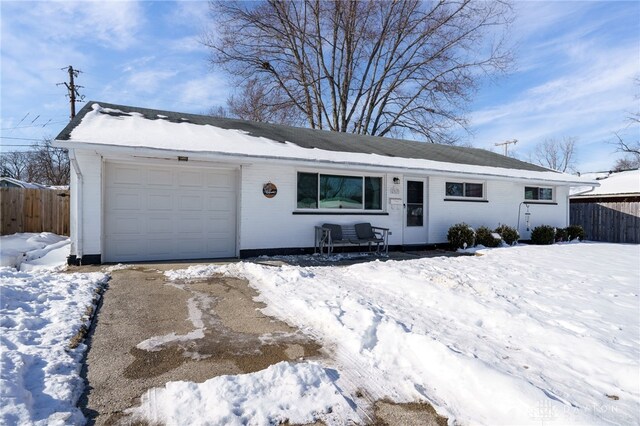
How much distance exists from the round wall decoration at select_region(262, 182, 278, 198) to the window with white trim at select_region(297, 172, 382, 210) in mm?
721

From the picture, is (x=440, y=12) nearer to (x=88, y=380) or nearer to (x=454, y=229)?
(x=454, y=229)

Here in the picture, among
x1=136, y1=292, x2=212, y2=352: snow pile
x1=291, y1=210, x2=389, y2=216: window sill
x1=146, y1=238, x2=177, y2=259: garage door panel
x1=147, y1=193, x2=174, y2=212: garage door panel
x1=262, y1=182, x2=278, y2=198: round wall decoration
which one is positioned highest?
x1=262, y1=182, x2=278, y2=198: round wall decoration

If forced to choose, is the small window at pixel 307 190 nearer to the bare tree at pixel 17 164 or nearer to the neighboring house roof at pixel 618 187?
the neighboring house roof at pixel 618 187

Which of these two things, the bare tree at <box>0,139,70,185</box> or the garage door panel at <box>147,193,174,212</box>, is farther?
the bare tree at <box>0,139,70,185</box>

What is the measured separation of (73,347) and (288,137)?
8935 mm

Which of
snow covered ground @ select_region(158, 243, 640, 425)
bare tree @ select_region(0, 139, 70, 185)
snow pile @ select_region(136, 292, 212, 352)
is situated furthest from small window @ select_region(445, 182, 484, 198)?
bare tree @ select_region(0, 139, 70, 185)

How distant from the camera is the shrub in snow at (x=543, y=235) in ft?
43.6

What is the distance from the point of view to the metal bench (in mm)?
9695

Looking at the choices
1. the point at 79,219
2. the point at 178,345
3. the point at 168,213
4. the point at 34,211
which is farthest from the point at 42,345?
the point at 34,211

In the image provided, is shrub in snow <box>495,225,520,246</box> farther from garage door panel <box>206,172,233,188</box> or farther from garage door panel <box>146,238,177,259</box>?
garage door panel <box>146,238,177,259</box>

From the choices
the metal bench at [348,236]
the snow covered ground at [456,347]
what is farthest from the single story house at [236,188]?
the snow covered ground at [456,347]

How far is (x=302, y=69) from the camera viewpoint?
23547 mm

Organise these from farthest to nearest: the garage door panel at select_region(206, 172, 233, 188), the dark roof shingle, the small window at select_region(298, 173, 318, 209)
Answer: the dark roof shingle → the small window at select_region(298, 173, 318, 209) → the garage door panel at select_region(206, 172, 233, 188)

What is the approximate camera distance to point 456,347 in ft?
11.5
